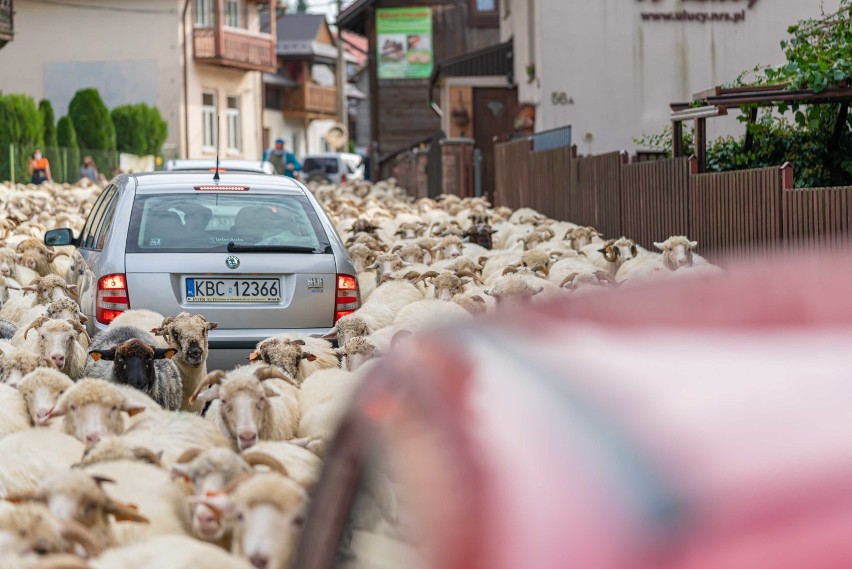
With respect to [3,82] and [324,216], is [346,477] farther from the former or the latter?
[3,82]

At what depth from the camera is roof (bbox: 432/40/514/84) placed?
29406mm

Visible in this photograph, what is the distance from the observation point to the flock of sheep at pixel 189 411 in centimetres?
376

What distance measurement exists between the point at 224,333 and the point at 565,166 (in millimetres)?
12384

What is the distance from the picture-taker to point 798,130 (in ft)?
51.3

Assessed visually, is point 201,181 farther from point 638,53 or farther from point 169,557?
point 638,53

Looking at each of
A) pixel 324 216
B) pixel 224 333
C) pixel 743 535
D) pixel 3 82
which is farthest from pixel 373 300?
pixel 3 82

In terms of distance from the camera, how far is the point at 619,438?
4.82ft

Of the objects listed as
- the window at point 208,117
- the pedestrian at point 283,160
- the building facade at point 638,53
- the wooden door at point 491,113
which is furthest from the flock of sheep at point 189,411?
the window at point 208,117

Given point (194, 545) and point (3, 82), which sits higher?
point (3, 82)

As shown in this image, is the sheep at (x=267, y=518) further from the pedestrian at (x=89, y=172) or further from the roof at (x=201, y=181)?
the pedestrian at (x=89, y=172)

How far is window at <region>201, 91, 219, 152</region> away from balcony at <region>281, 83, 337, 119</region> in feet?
61.0

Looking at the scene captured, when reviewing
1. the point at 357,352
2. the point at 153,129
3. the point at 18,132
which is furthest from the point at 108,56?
the point at 357,352

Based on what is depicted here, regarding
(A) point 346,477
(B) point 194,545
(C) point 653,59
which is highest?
(C) point 653,59

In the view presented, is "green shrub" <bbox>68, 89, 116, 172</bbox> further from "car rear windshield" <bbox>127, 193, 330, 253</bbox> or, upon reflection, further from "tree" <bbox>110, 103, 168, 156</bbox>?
"car rear windshield" <bbox>127, 193, 330, 253</bbox>
